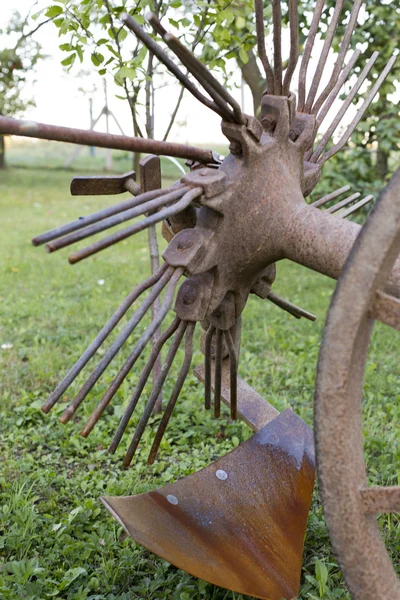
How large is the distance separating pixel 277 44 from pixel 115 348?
80 centimetres

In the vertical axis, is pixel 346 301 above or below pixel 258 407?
above

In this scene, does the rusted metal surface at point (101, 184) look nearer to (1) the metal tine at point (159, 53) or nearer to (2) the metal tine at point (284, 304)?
(1) the metal tine at point (159, 53)

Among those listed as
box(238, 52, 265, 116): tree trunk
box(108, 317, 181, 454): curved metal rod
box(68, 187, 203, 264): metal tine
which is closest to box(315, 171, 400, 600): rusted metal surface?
box(68, 187, 203, 264): metal tine

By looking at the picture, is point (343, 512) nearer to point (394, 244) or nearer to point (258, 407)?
point (394, 244)

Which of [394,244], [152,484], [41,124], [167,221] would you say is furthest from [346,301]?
[152,484]

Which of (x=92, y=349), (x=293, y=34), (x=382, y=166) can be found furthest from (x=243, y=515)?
(x=382, y=166)

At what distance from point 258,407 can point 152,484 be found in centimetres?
54

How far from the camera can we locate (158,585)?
1787 mm

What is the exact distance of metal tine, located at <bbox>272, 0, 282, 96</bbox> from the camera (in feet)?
4.66

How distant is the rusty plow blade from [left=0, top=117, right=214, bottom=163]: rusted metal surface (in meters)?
0.94

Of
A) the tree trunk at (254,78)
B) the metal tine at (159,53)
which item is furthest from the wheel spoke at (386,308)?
the tree trunk at (254,78)

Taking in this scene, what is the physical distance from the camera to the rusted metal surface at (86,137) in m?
1.07

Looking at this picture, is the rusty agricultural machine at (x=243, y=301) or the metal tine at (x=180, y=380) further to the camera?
the metal tine at (x=180, y=380)

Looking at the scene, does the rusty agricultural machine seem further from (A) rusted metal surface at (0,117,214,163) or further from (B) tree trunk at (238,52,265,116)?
(B) tree trunk at (238,52,265,116)
